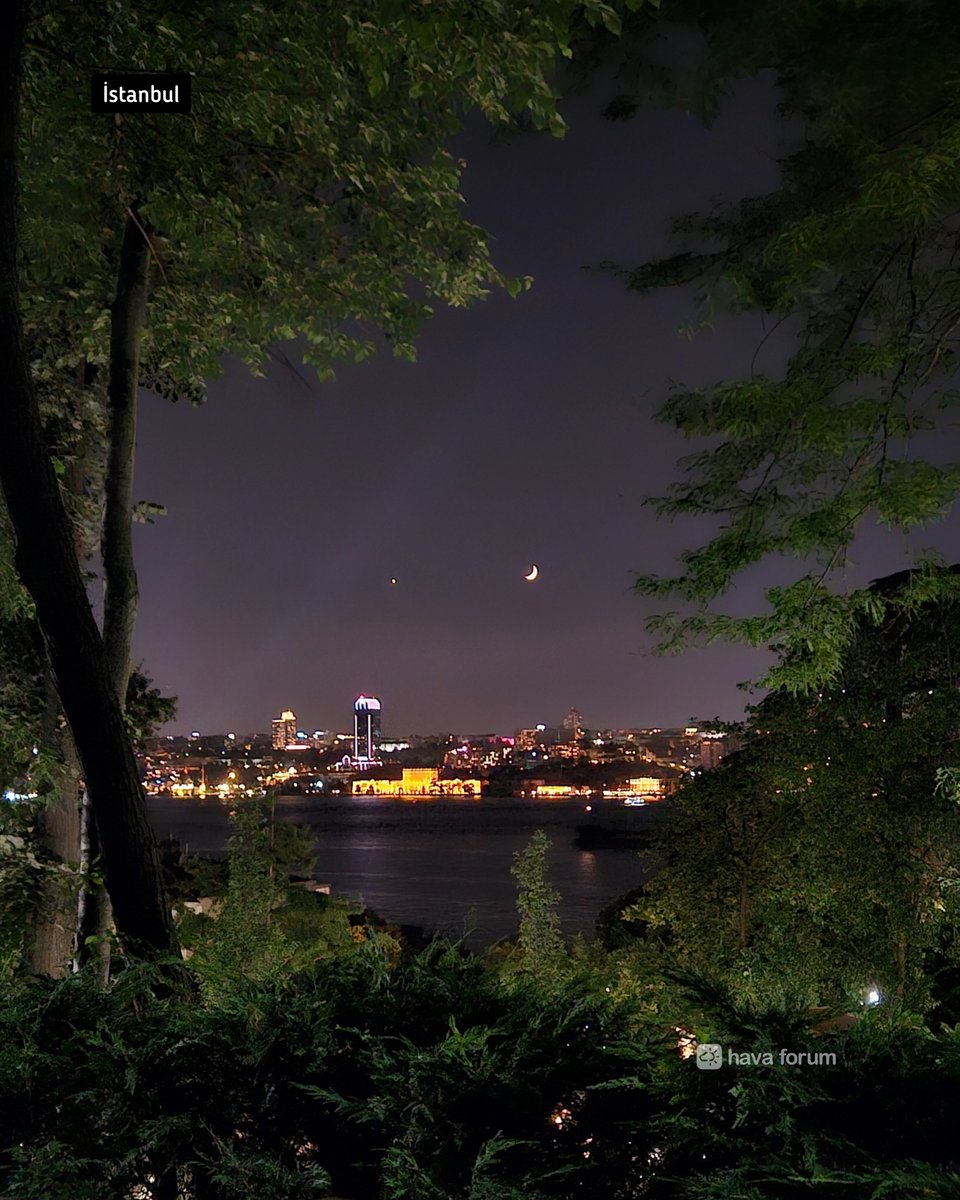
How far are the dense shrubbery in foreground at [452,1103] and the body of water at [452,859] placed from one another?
59 centimetres

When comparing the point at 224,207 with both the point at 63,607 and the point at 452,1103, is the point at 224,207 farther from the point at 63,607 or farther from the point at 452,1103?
the point at 452,1103

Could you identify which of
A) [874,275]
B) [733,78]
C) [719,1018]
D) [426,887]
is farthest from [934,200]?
[426,887]

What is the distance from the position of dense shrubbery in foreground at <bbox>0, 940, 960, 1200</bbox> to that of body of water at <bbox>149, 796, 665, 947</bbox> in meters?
0.59

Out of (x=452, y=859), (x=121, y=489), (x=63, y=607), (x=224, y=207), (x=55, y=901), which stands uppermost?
(x=224, y=207)

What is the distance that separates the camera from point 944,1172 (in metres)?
2.04

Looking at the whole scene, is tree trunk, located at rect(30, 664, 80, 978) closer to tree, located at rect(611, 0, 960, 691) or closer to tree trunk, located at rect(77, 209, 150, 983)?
tree trunk, located at rect(77, 209, 150, 983)

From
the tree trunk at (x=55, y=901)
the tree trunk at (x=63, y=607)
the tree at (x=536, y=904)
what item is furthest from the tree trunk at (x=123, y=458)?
the tree at (x=536, y=904)

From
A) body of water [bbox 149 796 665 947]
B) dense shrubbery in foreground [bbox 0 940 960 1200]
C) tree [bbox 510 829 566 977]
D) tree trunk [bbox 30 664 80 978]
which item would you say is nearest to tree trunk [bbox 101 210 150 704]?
tree trunk [bbox 30 664 80 978]

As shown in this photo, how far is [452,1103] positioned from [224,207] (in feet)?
17.6

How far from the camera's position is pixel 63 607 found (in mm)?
4418

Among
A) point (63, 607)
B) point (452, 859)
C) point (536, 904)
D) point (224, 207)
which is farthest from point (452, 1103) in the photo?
point (452, 859)

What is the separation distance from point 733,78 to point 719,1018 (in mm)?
4819

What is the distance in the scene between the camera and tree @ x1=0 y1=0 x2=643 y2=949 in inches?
178

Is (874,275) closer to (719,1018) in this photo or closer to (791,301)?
(791,301)
